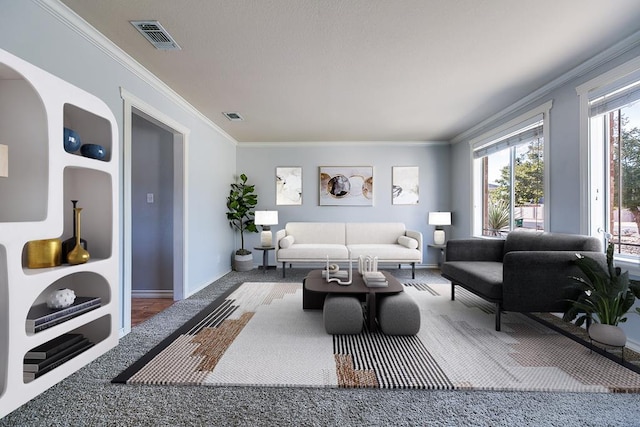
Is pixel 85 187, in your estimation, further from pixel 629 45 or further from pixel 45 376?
pixel 629 45

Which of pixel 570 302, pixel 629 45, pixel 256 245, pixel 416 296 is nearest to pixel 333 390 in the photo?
pixel 570 302

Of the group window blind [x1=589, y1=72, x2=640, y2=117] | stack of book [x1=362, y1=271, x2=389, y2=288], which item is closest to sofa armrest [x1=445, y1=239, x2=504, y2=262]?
stack of book [x1=362, y1=271, x2=389, y2=288]

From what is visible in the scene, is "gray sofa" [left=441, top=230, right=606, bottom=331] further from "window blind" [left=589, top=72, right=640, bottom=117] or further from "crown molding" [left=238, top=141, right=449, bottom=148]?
"crown molding" [left=238, top=141, right=449, bottom=148]

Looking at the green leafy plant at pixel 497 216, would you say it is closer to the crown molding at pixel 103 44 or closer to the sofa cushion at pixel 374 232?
the sofa cushion at pixel 374 232

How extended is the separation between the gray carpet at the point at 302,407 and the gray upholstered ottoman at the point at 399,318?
74cm

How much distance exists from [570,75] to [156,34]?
3581 mm

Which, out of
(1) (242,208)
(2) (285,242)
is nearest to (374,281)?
(2) (285,242)

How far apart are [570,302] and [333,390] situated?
2.00 m

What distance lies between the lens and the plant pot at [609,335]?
6.68 feet

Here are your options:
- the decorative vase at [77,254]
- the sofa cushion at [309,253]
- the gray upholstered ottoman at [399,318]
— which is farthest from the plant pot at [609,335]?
the decorative vase at [77,254]

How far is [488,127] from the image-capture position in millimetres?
4336


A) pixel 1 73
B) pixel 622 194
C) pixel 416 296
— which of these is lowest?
pixel 416 296

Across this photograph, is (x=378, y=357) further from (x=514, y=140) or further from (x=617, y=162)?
(x=514, y=140)

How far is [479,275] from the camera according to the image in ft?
8.91
